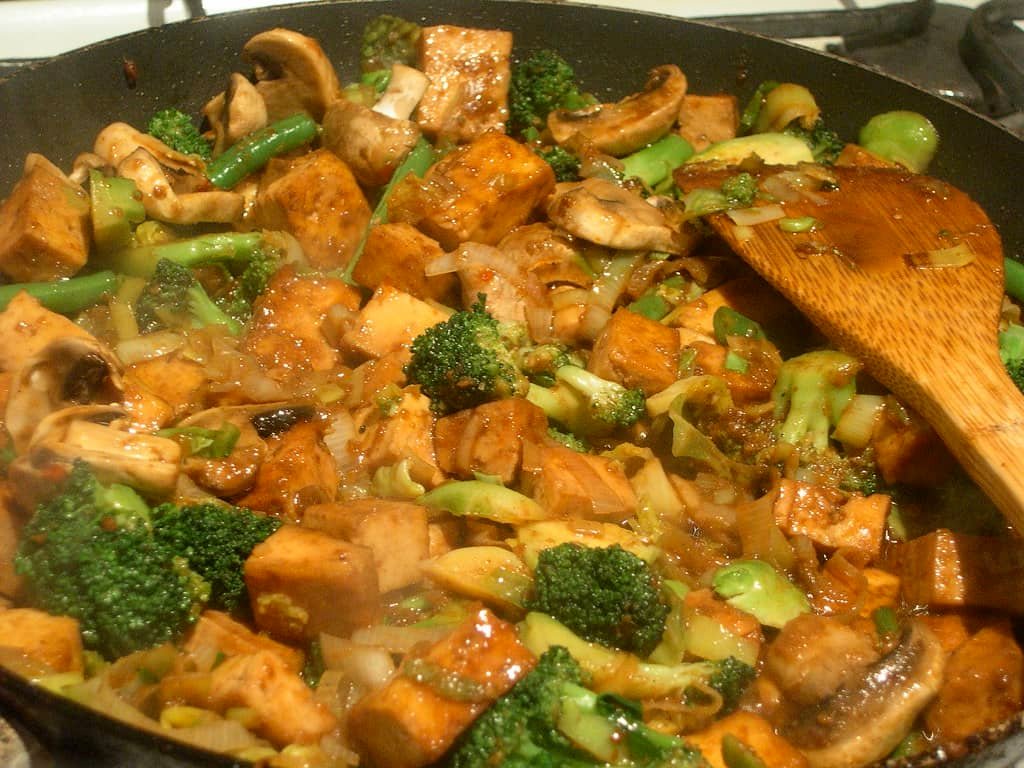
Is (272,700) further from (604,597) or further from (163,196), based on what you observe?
(163,196)

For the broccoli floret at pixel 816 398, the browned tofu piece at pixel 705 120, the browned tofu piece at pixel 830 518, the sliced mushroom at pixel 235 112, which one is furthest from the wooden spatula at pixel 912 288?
the sliced mushroom at pixel 235 112

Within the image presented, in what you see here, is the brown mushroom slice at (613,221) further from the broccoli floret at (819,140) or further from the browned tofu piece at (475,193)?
the broccoli floret at (819,140)

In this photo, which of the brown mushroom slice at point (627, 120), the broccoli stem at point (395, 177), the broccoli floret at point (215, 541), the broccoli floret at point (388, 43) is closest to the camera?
the broccoli floret at point (215, 541)

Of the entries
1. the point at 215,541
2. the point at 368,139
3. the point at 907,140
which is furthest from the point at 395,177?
the point at 907,140

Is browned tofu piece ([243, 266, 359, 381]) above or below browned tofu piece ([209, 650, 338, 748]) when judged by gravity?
above

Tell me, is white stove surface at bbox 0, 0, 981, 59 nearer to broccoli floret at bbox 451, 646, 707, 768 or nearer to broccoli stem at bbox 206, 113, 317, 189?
broccoli stem at bbox 206, 113, 317, 189

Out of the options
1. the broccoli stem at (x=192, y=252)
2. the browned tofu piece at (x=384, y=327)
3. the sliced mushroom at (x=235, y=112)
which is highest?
the sliced mushroom at (x=235, y=112)

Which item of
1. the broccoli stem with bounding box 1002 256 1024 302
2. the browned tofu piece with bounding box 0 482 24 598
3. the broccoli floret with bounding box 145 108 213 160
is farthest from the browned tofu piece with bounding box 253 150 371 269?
the broccoli stem with bounding box 1002 256 1024 302
